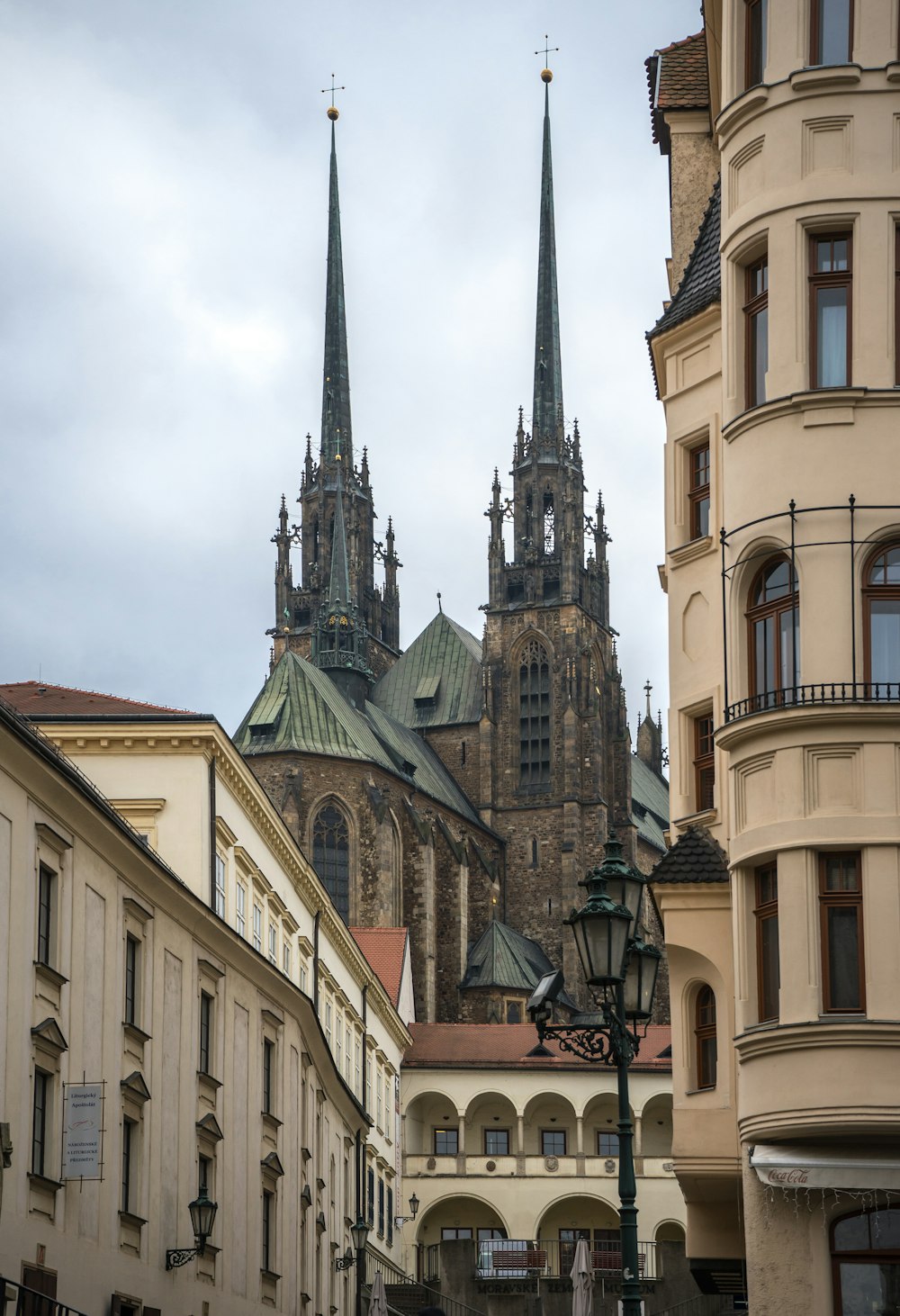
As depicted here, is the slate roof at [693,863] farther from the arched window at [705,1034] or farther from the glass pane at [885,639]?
the glass pane at [885,639]

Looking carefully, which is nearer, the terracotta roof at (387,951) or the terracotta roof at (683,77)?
the terracotta roof at (683,77)

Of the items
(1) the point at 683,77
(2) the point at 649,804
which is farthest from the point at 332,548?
(1) the point at 683,77

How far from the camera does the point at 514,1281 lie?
56281 millimetres

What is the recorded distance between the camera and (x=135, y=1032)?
30.0 meters

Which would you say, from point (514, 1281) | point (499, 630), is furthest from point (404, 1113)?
point (499, 630)

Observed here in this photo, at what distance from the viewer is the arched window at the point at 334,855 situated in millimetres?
99562

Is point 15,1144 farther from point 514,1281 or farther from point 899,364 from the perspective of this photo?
point 514,1281

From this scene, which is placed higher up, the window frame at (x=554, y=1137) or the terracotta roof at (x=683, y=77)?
the terracotta roof at (x=683, y=77)

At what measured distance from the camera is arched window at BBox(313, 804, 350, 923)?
3920 inches

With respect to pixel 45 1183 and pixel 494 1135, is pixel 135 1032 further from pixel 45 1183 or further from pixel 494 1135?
pixel 494 1135

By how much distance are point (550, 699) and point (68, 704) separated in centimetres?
7849

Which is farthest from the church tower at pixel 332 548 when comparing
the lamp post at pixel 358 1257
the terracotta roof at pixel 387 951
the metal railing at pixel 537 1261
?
the lamp post at pixel 358 1257

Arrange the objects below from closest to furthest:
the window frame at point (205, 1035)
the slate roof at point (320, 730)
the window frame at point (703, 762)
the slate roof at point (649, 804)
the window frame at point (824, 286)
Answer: the window frame at point (824, 286) → the window frame at point (703, 762) → the window frame at point (205, 1035) → the slate roof at point (320, 730) → the slate roof at point (649, 804)

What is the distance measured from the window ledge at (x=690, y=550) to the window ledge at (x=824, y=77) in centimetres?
585
